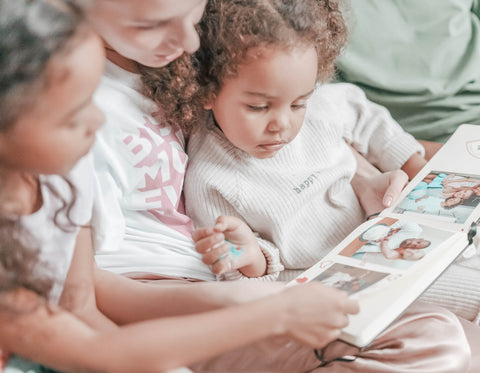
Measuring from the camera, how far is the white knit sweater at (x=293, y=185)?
1.13 metres

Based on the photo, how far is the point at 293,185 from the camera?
1.19 meters

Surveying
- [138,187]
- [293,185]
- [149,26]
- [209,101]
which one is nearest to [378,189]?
[293,185]

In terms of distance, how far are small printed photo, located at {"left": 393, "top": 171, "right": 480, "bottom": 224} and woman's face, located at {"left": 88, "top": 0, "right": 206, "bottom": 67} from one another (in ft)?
1.77

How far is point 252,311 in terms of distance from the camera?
717 millimetres

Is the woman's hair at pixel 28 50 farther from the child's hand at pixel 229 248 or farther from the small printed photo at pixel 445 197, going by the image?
the small printed photo at pixel 445 197

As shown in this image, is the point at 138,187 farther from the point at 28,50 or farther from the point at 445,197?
the point at 445,197

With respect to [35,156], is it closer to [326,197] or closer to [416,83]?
[326,197]

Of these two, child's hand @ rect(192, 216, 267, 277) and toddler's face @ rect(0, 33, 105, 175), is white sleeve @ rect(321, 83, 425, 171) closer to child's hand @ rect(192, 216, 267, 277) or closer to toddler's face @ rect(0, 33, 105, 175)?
child's hand @ rect(192, 216, 267, 277)

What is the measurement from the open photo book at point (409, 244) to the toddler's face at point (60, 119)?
0.42m

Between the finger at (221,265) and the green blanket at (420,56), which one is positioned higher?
the green blanket at (420,56)

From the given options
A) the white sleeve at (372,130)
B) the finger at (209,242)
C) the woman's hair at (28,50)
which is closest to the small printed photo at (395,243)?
the finger at (209,242)

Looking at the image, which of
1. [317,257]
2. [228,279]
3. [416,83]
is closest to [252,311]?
[228,279]

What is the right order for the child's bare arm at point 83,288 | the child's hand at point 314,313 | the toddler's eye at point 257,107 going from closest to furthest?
the child's hand at point 314,313
the child's bare arm at point 83,288
the toddler's eye at point 257,107

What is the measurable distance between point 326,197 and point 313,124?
0.17m
